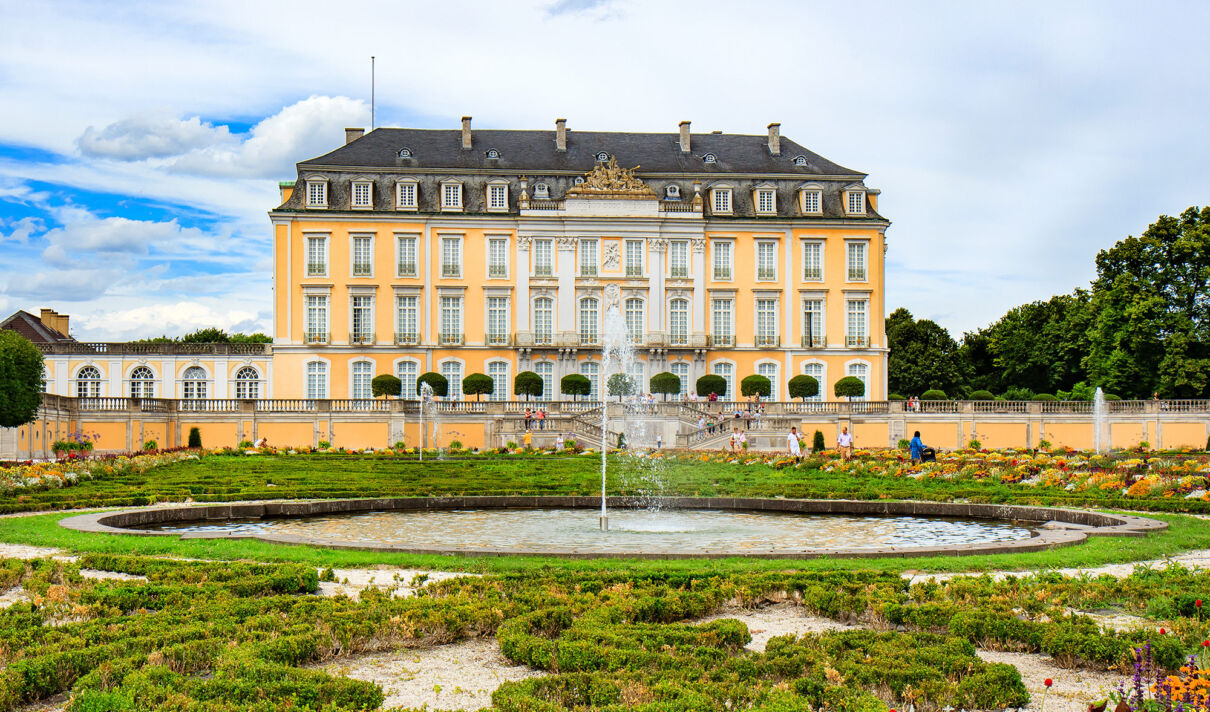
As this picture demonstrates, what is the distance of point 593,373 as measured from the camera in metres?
52.5

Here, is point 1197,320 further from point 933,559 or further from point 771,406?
point 933,559

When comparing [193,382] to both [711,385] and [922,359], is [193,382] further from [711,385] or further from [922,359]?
[922,359]

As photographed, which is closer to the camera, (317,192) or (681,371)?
(317,192)

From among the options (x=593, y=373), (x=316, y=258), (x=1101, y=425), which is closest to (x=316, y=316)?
(x=316, y=258)

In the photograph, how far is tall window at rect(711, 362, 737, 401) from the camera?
5272cm

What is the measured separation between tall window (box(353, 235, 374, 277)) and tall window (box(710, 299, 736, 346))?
17308mm

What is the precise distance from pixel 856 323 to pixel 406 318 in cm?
2292

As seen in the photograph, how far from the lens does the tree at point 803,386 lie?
161ft

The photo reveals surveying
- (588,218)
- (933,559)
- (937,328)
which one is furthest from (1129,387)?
(933,559)

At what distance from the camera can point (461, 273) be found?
52688 mm

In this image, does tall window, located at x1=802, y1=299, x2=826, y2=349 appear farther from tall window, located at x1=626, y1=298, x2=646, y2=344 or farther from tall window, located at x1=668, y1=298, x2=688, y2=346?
tall window, located at x1=626, y1=298, x2=646, y2=344

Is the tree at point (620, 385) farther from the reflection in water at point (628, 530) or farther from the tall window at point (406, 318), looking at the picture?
the reflection in water at point (628, 530)

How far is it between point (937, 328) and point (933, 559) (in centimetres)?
6292

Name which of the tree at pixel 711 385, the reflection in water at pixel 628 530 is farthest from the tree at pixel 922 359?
the reflection in water at pixel 628 530
